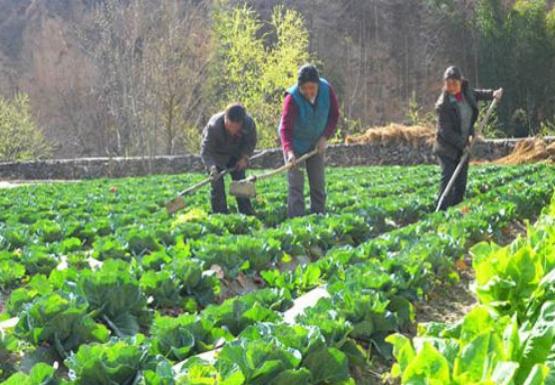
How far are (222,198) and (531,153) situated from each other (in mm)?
14225

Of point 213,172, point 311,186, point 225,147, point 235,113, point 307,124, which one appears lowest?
point 311,186

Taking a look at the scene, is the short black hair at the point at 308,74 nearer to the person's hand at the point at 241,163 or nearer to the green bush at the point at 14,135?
the person's hand at the point at 241,163

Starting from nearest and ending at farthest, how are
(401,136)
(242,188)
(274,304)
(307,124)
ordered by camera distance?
(274,304) → (242,188) → (307,124) → (401,136)

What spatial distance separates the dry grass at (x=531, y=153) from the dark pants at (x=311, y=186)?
44.1ft

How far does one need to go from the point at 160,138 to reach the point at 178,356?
32.8 meters

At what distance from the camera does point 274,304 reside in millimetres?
3936

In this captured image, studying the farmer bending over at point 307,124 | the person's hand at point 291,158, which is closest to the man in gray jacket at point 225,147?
the farmer bending over at point 307,124

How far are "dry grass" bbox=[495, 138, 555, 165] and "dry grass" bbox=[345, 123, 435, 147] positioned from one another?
8.83ft

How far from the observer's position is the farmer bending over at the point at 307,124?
23.7ft

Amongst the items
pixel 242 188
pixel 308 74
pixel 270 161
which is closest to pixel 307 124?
pixel 308 74

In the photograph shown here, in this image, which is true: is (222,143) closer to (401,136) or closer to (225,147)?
(225,147)

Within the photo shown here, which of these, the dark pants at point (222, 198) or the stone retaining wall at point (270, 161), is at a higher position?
the dark pants at point (222, 198)

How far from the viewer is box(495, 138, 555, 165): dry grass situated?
20.0 meters

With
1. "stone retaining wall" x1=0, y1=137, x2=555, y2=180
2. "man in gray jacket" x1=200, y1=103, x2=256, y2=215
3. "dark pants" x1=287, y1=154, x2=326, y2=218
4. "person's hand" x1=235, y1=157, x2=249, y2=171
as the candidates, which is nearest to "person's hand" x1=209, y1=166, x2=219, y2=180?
"man in gray jacket" x1=200, y1=103, x2=256, y2=215
